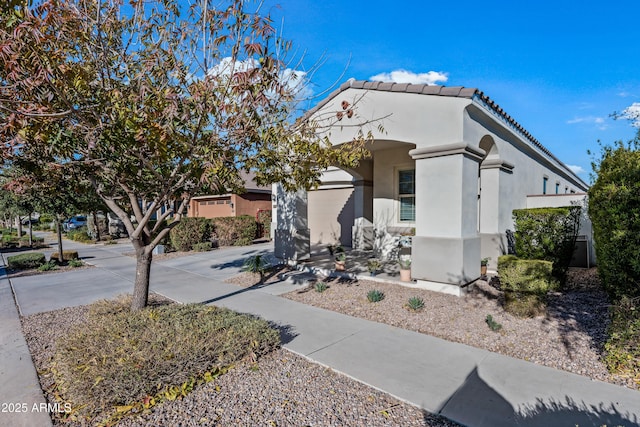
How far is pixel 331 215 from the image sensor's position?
14906 millimetres

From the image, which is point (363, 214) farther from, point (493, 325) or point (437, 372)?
point (437, 372)

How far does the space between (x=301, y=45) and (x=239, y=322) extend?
13.7 ft

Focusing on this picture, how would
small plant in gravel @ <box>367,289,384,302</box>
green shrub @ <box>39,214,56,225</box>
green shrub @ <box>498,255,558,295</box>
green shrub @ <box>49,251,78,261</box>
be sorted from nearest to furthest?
green shrub @ <box>498,255,558,295</box>, small plant in gravel @ <box>367,289,384,302</box>, green shrub @ <box>39,214,56,225</box>, green shrub @ <box>49,251,78,261</box>

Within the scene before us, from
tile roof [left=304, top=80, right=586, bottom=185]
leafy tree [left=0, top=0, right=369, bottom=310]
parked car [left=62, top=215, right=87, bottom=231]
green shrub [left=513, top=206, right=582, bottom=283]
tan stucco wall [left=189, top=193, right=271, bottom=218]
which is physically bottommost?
parked car [left=62, top=215, right=87, bottom=231]

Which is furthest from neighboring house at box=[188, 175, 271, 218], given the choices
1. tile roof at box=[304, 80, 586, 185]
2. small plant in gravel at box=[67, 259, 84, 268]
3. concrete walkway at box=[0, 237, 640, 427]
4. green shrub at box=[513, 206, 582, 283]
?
green shrub at box=[513, 206, 582, 283]

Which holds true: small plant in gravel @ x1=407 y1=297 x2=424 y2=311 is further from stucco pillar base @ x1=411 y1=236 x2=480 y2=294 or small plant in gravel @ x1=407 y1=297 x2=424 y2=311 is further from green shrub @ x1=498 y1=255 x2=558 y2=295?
green shrub @ x1=498 y1=255 x2=558 y2=295

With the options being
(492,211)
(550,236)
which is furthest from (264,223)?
(550,236)

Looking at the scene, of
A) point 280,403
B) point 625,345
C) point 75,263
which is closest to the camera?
point 280,403

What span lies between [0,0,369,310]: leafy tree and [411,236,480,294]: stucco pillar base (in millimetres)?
3065

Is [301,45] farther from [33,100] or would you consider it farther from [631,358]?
[631,358]

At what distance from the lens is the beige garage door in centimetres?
1425

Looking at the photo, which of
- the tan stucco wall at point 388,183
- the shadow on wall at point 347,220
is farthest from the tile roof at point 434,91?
the shadow on wall at point 347,220

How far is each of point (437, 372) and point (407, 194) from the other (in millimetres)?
7505

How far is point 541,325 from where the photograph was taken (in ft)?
16.1
